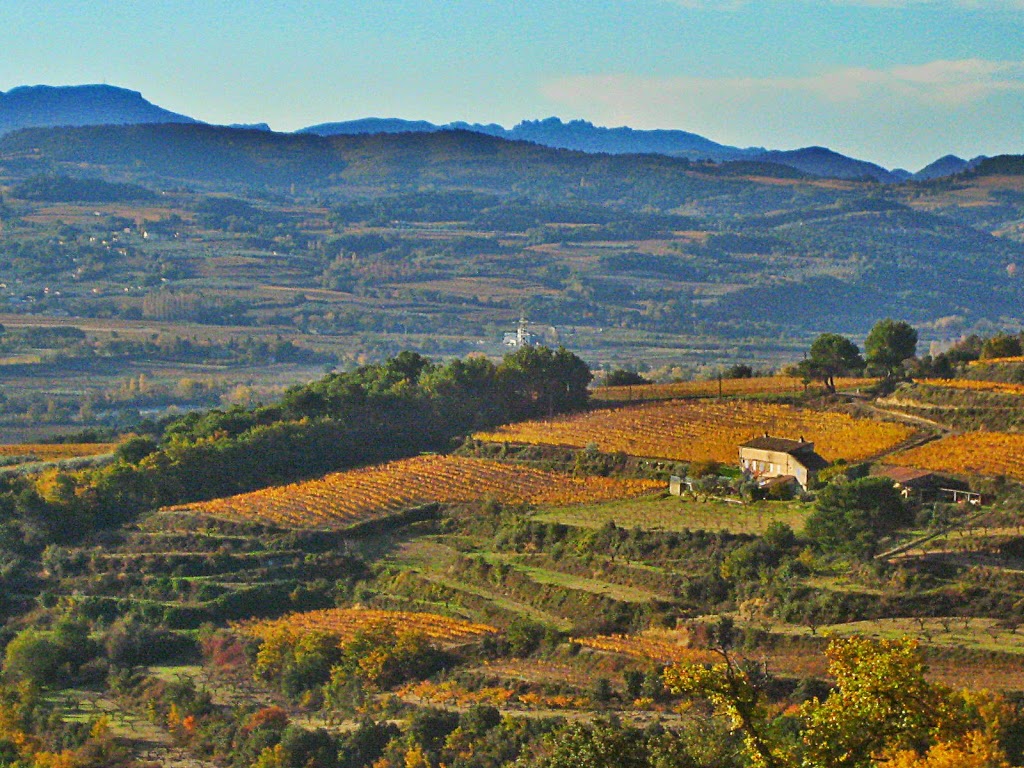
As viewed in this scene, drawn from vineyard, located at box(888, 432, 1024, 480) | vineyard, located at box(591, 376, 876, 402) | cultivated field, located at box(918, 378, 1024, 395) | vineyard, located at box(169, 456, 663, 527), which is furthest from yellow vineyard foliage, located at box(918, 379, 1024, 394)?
vineyard, located at box(169, 456, 663, 527)

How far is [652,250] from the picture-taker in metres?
175

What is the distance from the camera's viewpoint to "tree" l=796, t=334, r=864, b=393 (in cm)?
5612

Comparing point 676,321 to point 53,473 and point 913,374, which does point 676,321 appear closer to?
point 913,374

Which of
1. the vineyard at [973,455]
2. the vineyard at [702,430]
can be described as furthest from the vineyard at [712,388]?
the vineyard at [973,455]

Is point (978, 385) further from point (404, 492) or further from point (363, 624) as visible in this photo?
point (363, 624)

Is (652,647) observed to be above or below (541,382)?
below

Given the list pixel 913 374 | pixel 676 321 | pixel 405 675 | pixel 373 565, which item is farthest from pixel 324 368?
pixel 405 675

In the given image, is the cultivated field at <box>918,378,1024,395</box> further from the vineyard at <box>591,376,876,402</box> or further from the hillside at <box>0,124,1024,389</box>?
the hillside at <box>0,124,1024,389</box>

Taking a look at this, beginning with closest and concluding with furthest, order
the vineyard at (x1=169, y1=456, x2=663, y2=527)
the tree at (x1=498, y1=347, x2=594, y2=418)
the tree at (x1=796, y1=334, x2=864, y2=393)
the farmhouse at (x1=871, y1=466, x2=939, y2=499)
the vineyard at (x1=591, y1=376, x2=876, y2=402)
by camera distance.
Answer: the farmhouse at (x1=871, y1=466, x2=939, y2=499) → the vineyard at (x1=169, y1=456, x2=663, y2=527) → the tree at (x1=796, y1=334, x2=864, y2=393) → the vineyard at (x1=591, y1=376, x2=876, y2=402) → the tree at (x1=498, y1=347, x2=594, y2=418)

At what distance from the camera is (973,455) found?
4259cm

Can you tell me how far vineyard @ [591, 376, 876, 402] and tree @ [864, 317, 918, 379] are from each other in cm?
76

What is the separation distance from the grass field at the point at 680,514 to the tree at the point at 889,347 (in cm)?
1622

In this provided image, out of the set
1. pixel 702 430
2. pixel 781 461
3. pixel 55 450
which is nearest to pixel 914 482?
pixel 781 461

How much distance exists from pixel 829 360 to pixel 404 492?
1626cm
